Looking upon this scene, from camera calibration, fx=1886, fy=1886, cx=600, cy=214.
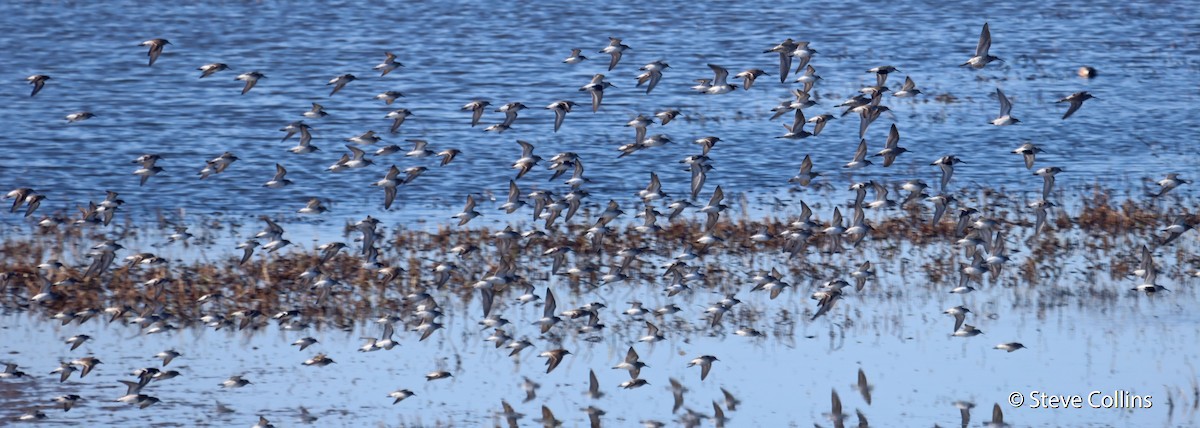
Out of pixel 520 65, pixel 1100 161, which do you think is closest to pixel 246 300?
pixel 1100 161

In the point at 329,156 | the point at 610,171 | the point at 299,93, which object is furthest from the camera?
the point at 299,93

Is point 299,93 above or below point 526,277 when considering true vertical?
below

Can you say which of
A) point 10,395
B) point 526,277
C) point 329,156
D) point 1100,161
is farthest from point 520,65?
point 10,395

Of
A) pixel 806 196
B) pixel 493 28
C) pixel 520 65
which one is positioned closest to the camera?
pixel 806 196

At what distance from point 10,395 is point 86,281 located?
4574 millimetres

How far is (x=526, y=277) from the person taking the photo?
2498 cm

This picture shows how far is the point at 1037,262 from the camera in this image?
25516mm

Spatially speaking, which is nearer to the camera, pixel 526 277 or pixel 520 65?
pixel 526 277

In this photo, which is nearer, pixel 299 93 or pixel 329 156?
pixel 329 156

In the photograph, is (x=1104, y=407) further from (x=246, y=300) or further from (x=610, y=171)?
(x=610, y=171)

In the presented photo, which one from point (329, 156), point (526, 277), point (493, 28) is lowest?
point (493, 28)

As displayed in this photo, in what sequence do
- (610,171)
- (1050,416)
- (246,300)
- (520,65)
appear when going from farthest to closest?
(520,65), (610,171), (246,300), (1050,416)

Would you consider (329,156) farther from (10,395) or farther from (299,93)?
(10,395)

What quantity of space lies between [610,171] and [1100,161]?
9404 millimetres
